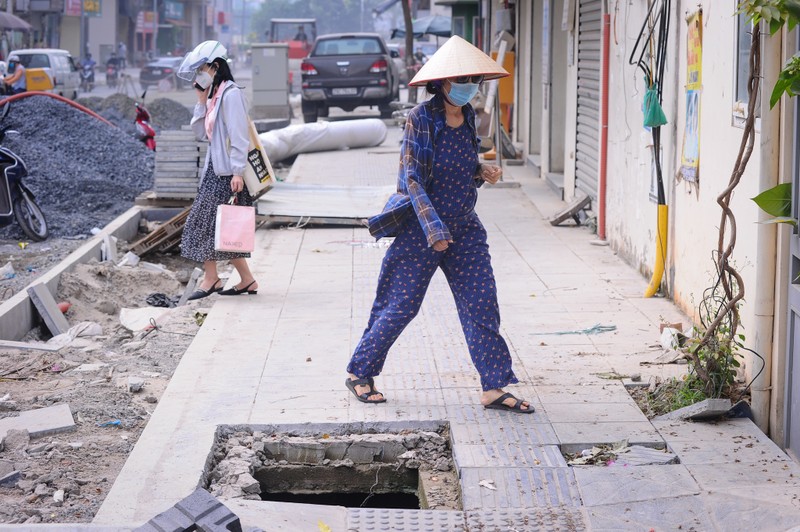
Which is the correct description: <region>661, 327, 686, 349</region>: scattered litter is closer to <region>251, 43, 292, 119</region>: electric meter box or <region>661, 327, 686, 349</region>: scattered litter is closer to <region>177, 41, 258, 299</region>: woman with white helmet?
<region>177, 41, 258, 299</region>: woman with white helmet

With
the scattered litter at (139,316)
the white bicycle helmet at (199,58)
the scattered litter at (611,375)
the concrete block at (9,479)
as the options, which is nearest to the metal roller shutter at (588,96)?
the white bicycle helmet at (199,58)

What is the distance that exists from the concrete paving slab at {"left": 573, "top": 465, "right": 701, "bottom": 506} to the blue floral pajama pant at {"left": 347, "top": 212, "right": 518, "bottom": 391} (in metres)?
0.84

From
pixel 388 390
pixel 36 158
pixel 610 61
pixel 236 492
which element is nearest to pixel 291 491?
pixel 236 492

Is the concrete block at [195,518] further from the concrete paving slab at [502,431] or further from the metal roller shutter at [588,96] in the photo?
the metal roller shutter at [588,96]

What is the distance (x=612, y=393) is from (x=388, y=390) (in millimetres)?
1141

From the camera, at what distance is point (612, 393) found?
18.2ft

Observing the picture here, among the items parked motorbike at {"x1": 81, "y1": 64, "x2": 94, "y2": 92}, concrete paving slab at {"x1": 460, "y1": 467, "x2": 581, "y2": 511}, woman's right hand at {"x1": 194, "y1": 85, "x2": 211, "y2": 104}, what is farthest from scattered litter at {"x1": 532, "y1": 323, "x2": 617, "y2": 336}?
parked motorbike at {"x1": 81, "y1": 64, "x2": 94, "y2": 92}

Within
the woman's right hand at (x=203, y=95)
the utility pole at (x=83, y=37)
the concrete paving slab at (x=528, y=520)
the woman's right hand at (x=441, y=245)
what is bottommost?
the concrete paving slab at (x=528, y=520)

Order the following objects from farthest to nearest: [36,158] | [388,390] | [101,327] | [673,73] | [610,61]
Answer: [36,158]
[610,61]
[101,327]
[673,73]
[388,390]

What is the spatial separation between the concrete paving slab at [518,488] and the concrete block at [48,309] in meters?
4.31

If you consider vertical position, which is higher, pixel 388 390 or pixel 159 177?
pixel 159 177

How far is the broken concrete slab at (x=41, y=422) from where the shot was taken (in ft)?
17.3

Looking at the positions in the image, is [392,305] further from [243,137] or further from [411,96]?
[411,96]

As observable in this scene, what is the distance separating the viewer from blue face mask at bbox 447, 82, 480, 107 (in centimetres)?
503
